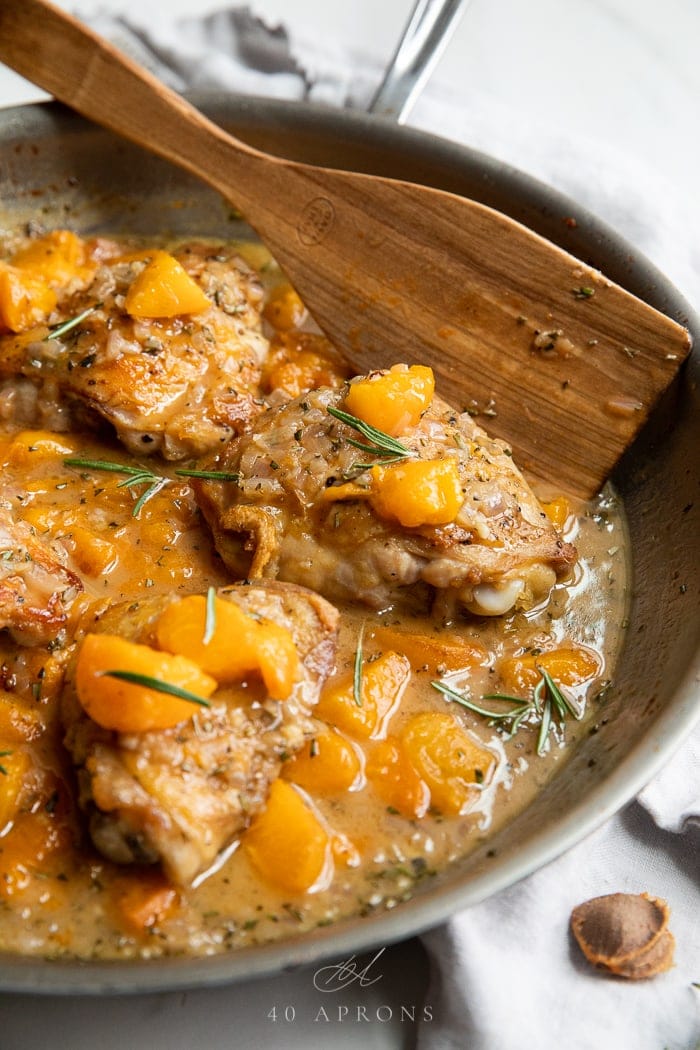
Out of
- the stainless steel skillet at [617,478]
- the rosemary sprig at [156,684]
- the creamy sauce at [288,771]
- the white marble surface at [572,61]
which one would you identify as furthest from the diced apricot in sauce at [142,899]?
the white marble surface at [572,61]

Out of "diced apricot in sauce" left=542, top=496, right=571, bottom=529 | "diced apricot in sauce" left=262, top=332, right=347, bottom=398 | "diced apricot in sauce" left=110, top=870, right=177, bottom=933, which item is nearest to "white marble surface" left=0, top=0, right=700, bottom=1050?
"diced apricot in sauce" left=542, top=496, right=571, bottom=529

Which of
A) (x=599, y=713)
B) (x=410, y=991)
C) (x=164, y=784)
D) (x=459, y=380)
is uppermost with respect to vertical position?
(x=459, y=380)

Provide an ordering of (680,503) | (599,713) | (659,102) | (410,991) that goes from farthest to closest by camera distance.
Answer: (659,102) → (680,503) → (599,713) → (410,991)

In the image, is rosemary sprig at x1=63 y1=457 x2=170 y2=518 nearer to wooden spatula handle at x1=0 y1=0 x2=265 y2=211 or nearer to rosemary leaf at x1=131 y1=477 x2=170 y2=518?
rosemary leaf at x1=131 y1=477 x2=170 y2=518

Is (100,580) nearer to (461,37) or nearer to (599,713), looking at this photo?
(599,713)

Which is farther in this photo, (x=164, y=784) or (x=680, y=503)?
(x=680, y=503)

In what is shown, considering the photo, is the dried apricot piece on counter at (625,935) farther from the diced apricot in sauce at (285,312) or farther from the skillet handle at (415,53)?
the skillet handle at (415,53)

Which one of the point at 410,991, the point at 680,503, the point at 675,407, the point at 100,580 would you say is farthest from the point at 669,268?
the point at 410,991
